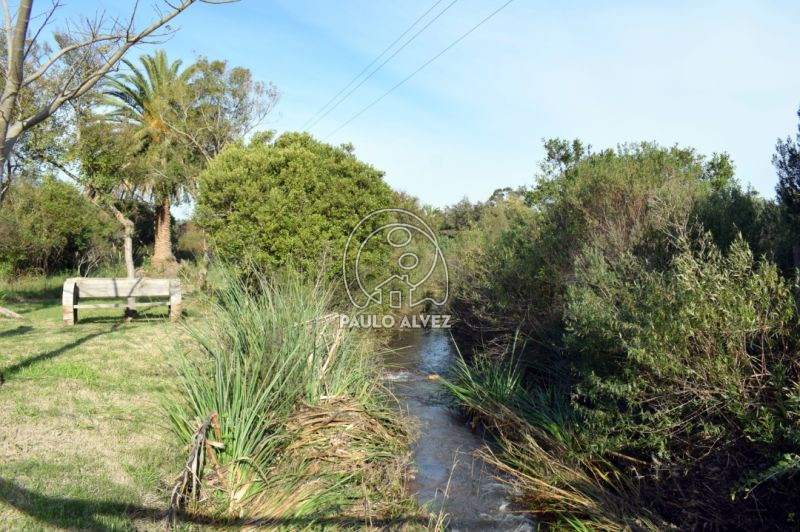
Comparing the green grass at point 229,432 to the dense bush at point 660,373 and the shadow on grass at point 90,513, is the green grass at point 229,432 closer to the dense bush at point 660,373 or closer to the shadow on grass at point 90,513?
the shadow on grass at point 90,513

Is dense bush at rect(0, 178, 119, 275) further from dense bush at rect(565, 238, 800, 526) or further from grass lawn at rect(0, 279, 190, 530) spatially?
dense bush at rect(565, 238, 800, 526)

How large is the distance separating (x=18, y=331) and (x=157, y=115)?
55.3ft

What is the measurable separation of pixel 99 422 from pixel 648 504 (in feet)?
15.4

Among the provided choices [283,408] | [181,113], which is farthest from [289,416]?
[181,113]

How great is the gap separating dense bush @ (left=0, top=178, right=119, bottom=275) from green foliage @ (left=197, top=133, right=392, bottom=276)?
7014 mm

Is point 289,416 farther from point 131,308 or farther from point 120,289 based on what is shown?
point 131,308

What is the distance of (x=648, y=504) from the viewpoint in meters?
4.38

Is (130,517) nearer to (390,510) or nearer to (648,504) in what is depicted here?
(390,510)

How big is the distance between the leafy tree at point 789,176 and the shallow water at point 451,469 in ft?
13.0

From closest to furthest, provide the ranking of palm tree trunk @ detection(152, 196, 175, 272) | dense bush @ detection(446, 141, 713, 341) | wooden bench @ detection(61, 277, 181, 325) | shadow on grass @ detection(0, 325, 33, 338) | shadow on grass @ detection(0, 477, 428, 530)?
shadow on grass @ detection(0, 477, 428, 530) → dense bush @ detection(446, 141, 713, 341) → shadow on grass @ detection(0, 325, 33, 338) → wooden bench @ detection(61, 277, 181, 325) → palm tree trunk @ detection(152, 196, 175, 272)

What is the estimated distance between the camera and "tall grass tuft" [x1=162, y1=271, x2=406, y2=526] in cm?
412

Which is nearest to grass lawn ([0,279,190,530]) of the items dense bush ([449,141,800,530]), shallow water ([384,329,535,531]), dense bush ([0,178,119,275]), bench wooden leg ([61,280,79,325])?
bench wooden leg ([61,280,79,325])

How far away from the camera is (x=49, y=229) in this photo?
17984 millimetres

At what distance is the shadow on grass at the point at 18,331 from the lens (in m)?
8.45
